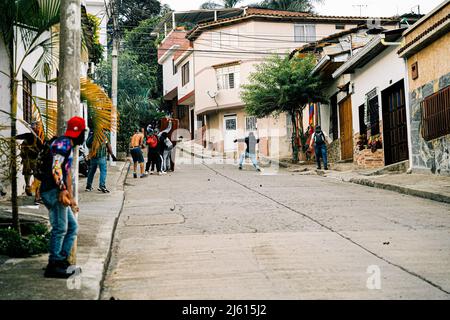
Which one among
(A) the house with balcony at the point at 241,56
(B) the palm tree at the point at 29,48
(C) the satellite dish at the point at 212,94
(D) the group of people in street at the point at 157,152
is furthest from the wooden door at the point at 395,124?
(C) the satellite dish at the point at 212,94

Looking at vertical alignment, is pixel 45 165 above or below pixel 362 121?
below

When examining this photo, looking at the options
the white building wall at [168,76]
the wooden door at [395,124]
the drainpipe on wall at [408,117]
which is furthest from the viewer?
the white building wall at [168,76]

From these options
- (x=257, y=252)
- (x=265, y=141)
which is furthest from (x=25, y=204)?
(x=265, y=141)

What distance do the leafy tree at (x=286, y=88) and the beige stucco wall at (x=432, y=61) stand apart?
26.7ft

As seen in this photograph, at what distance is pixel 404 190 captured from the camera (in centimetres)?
1260

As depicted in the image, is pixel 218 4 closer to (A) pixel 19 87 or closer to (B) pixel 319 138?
(B) pixel 319 138

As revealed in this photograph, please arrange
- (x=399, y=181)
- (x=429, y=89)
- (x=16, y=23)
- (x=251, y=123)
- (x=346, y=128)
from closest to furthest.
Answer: (x=16, y=23), (x=399, y=181), (x=429, y=89), (x=346, y=128), (x=251, y=123)

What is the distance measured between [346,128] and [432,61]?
876cm

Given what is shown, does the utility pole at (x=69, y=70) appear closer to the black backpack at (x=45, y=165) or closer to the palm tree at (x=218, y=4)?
the black backpack at (x=45, y=165)

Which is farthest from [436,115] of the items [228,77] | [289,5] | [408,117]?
[289,5]

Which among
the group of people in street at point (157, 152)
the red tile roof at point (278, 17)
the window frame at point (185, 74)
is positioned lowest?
the group of people in street at point (157, 152)

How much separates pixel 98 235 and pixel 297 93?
17.8 metres

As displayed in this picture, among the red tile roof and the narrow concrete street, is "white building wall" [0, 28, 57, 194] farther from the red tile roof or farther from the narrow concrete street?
the red tile roof

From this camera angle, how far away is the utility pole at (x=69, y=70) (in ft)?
18.7
